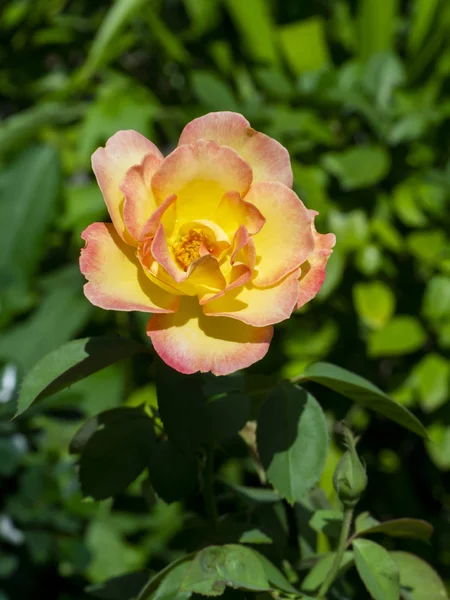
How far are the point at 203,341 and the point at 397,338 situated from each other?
3.46 feet

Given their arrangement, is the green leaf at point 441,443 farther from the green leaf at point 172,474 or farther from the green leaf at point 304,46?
the green leaf at point 172,474

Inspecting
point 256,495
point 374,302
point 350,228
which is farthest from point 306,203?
point 256,495

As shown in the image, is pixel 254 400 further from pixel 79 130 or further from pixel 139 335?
pixel 79 130

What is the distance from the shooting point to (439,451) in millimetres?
1525

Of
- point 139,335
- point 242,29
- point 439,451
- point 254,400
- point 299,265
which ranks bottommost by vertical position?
point 439,451

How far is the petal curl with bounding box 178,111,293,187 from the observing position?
0.56 m

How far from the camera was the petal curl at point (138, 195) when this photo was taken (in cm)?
53

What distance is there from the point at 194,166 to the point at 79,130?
1.41 metres

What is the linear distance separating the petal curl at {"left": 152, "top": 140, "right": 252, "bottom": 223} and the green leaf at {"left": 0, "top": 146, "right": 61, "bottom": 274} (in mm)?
1174

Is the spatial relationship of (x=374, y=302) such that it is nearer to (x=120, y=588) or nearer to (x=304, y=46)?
(x=304, y=46)

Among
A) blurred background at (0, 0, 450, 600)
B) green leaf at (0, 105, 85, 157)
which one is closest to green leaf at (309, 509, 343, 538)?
blurred background at (0, 0, 450, 600)

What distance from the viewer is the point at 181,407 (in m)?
0.55

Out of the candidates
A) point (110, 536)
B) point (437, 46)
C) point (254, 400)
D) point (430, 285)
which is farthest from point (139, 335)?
point (254, 400)

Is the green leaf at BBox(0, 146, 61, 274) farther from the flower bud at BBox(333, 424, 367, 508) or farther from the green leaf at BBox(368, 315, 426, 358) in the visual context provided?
the flower bud at BBox(333, 424, 367, 508)
